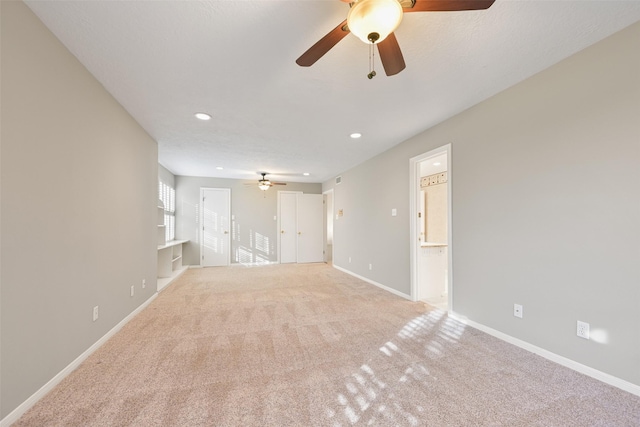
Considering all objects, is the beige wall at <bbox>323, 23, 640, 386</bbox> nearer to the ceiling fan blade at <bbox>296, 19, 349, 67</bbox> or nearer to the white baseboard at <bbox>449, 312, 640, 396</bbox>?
the white baseboard at <bbox>449, 312, 640, 396</bbox>

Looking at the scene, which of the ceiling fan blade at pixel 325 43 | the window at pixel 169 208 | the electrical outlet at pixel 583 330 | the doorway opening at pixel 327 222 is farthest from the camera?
the doorway opening at pixel 327 222

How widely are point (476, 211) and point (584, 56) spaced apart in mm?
1486

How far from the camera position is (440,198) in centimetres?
542

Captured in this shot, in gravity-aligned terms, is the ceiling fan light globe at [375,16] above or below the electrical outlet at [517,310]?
above

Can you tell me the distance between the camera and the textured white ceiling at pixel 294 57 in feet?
5.12

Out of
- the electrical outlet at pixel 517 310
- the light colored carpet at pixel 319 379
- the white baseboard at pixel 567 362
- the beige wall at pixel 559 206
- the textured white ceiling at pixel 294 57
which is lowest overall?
the light colored carpet at pixel 319 379

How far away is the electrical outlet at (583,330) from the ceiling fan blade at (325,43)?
2.66 meters

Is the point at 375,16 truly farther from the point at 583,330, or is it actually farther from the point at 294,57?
the point at 583,330

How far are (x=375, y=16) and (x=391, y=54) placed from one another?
336mm

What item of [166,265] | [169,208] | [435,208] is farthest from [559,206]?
[169,208]

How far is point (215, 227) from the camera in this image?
684 centimetres

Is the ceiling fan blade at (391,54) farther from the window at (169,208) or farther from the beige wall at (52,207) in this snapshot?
the window at (169,208)

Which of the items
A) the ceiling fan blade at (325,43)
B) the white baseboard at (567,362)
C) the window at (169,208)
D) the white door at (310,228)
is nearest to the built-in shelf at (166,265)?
the window at (169,208)

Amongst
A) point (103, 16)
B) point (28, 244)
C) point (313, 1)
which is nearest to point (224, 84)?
point (103, 16)
